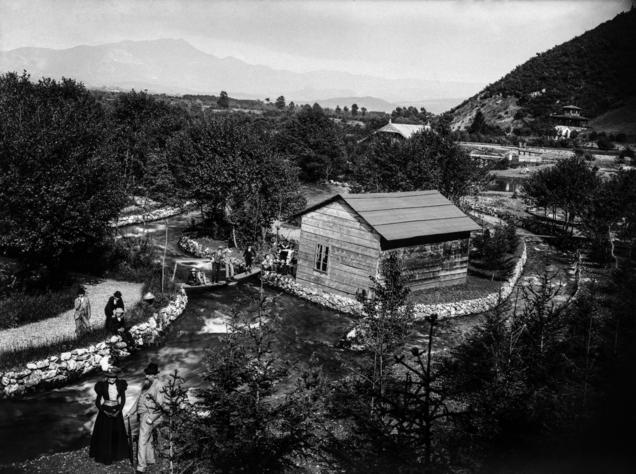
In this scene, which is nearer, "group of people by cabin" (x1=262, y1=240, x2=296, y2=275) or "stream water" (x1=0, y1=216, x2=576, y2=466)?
"stream water" (x1=0, y1=216, x2=576, y2=466)

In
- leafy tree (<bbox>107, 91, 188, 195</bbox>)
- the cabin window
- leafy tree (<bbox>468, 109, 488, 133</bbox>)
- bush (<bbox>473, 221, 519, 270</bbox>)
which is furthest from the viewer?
leafy tree (<bbox>468, 109, 488, 133</bbox>)

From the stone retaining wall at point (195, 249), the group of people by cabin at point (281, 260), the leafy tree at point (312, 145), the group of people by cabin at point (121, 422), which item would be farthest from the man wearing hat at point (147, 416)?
the leafy tree at point (312, 145)

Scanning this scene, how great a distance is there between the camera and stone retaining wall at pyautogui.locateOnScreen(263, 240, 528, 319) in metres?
24.8

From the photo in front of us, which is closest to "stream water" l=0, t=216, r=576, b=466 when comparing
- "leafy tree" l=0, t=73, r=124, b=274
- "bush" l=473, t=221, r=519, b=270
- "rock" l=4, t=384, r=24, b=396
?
"rock" l=4, t=384, r=24, b=396

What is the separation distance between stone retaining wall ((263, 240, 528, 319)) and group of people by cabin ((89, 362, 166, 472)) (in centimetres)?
1514

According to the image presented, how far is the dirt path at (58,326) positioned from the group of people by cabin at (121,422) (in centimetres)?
808

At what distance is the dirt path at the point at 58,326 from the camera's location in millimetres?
17750

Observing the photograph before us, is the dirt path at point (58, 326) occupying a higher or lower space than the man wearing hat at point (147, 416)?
lower

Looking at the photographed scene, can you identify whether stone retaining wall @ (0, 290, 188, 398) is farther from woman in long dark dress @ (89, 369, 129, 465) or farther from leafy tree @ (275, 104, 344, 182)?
leafy tree @ (275, 104, 344, 182)

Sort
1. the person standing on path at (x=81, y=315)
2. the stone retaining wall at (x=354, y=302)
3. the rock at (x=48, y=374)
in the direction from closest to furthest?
the rock at (x=48, y=374) → the person standing on path at (x=81, y=315) → the stone retaining wall at (x=354, y=302)

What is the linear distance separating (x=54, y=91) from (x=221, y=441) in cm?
6140

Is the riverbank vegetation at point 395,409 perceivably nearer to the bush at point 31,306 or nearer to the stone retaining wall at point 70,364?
the stone retaining wall at point 70,364

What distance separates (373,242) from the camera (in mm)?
25234

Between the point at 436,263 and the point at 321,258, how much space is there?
6905 millimetres
